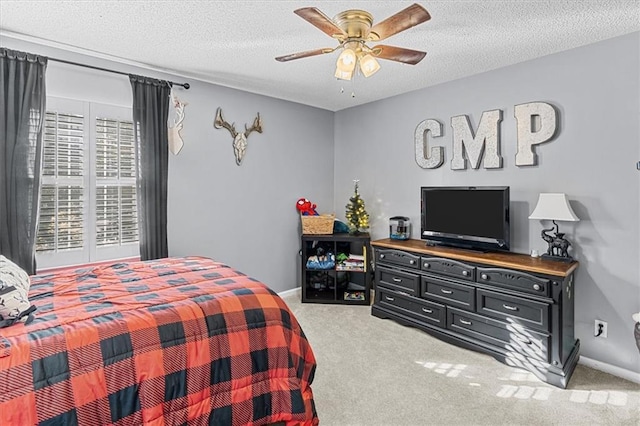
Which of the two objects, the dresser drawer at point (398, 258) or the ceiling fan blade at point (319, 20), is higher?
the ceiling fan blade at point (319, 20)

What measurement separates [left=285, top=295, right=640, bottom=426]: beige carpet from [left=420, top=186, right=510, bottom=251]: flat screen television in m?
0.94

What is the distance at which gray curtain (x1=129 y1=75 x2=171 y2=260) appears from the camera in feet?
10.4

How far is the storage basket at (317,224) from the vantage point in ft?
13.9

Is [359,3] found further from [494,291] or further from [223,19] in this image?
[494,291]

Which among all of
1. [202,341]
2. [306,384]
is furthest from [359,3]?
[306,384]

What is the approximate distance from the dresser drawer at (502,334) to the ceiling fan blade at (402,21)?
2.25m

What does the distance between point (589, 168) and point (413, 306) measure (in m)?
1.82

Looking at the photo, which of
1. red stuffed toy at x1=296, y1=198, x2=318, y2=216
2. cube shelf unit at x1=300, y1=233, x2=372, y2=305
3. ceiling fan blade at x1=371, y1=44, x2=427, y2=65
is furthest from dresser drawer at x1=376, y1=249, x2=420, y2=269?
ceiling fan blade at x1=371, y1=44, x2=427, y2=65

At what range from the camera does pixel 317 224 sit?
423 cm

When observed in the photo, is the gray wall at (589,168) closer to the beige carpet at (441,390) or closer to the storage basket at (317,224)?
the beige carpet at (441,390)

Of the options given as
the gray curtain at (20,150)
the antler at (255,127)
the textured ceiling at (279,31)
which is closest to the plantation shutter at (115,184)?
the gray curtain at (20,150)

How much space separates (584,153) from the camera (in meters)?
2.77

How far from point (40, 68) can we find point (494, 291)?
151 inches

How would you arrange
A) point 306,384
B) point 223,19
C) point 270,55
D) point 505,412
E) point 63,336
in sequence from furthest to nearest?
point 270,55, point 223,19, point 505,412, point 306,384, point 63,336
